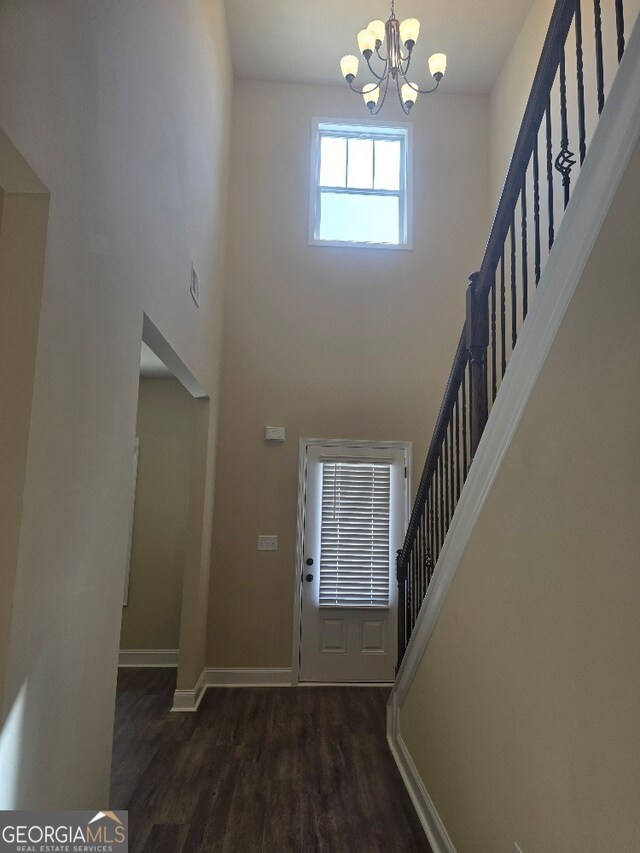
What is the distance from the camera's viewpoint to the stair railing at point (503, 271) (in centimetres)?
172

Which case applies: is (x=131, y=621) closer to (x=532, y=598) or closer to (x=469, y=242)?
(x=532, y=598)

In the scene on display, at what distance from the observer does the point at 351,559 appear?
194 inches

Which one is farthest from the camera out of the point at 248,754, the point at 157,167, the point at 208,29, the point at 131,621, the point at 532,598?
the point at 131,621

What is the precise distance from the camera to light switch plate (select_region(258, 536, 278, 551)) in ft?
16.0

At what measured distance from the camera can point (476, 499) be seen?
7.13 feet

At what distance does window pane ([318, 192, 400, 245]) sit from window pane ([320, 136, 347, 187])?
149 mm

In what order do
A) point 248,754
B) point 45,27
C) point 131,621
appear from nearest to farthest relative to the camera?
1. point 45,27
2. point 248,754
3. point 131,621

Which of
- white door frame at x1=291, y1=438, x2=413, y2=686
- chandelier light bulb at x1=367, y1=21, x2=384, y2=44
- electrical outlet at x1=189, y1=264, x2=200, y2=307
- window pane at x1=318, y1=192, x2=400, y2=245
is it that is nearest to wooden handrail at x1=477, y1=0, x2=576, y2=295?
electrical outlet at x1=189, y1=264, x2=200, y2=307

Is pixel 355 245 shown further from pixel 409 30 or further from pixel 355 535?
pixel 355 535

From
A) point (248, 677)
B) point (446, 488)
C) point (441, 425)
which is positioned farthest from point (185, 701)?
point (441, 425)

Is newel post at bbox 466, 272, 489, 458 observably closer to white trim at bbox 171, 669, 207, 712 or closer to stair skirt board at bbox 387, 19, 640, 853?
stair skirt board at bbox 387, 19, 640, 853

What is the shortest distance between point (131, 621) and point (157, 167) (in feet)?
13.9

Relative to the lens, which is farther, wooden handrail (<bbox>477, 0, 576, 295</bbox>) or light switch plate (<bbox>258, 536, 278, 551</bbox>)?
light switch plate (<bbox>258, 536, 278, 551</bbox>)

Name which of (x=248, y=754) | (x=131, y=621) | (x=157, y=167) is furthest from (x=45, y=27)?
(x=131, y=621)
